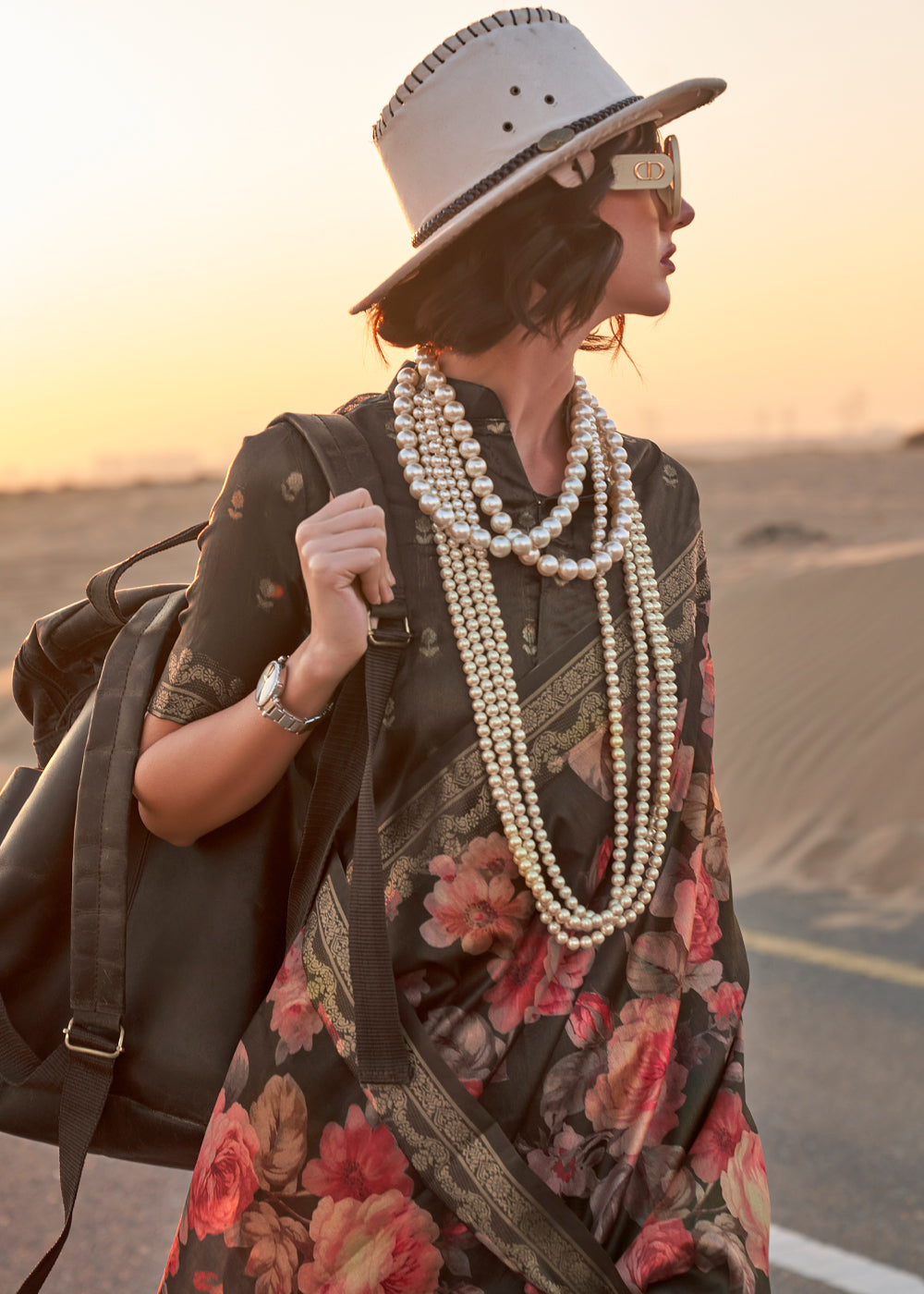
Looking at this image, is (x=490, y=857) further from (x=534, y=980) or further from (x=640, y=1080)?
(x=640, y=1080)

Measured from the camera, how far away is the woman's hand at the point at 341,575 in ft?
5.35

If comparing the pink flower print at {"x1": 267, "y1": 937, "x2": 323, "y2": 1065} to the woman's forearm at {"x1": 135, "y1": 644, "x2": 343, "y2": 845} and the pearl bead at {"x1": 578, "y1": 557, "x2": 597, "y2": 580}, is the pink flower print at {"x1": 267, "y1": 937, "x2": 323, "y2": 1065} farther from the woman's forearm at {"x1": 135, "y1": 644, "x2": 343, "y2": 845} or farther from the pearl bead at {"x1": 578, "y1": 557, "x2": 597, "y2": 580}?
the pearl bead at {"x1": 578, "y1": 557, "x2": 597, "y2": 580}

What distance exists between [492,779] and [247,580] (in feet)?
1.36

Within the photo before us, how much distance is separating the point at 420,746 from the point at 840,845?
5.52m

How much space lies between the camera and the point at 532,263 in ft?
6.23

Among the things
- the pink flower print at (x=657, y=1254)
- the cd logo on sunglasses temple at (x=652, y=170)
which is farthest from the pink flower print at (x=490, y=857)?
the cd logo on sunglasses temple at (x=652, y=170)

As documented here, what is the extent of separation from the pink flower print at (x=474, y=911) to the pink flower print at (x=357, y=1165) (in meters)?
0.26

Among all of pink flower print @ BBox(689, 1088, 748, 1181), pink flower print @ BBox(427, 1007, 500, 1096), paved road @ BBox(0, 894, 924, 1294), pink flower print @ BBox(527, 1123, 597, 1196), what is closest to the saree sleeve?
pink flower print @ BBox(427, 1007, 500, 1096)

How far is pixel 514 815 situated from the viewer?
1.81m

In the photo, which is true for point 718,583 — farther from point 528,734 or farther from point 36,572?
point 36,572

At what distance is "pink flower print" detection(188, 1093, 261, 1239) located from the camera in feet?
5.82

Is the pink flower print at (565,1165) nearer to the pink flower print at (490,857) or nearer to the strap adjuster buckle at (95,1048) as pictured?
the pink flower print at (490,857)

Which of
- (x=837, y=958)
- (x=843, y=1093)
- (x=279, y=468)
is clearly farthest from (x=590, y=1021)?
(x=837, y=958)

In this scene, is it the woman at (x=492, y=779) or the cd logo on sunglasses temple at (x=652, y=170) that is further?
the cd logo on sunglasses temple at (x=652, y=170)
